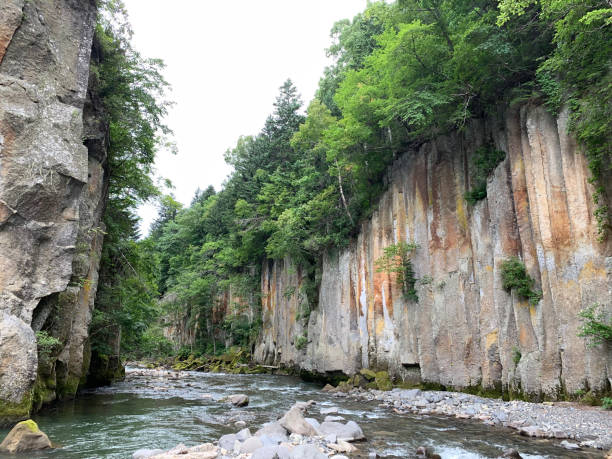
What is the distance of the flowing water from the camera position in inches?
314

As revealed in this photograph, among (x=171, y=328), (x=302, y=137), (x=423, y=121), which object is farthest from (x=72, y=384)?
(x=171, y=328)

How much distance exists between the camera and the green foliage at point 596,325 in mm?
9984

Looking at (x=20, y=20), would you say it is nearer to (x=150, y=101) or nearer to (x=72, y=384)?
(x=150, y=101)

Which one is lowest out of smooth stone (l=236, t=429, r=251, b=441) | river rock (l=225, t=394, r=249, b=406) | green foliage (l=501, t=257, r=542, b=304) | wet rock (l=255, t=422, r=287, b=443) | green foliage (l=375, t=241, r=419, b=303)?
river rock (l=225, t=394, r=249, b=406)

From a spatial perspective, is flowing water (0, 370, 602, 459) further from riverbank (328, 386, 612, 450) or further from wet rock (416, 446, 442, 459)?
riverbank (328, 386, 612, 450)

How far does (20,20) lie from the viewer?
11570 mm

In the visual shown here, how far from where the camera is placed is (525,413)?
10531 mm

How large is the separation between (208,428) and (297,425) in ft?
9.05

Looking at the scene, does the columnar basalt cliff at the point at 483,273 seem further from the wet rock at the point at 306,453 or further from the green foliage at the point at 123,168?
the green foliage at the point at 123,168

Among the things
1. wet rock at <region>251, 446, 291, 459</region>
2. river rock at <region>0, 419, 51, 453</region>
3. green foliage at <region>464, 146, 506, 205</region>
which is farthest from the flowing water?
green foliage at <region>464, 146, 506, 205</region>

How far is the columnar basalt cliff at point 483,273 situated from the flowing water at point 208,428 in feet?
11.5

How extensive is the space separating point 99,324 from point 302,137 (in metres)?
18.0

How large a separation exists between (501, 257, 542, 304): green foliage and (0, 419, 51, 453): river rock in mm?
13037

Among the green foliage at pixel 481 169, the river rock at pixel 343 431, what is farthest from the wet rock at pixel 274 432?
the green foliage at pixel 481 169
